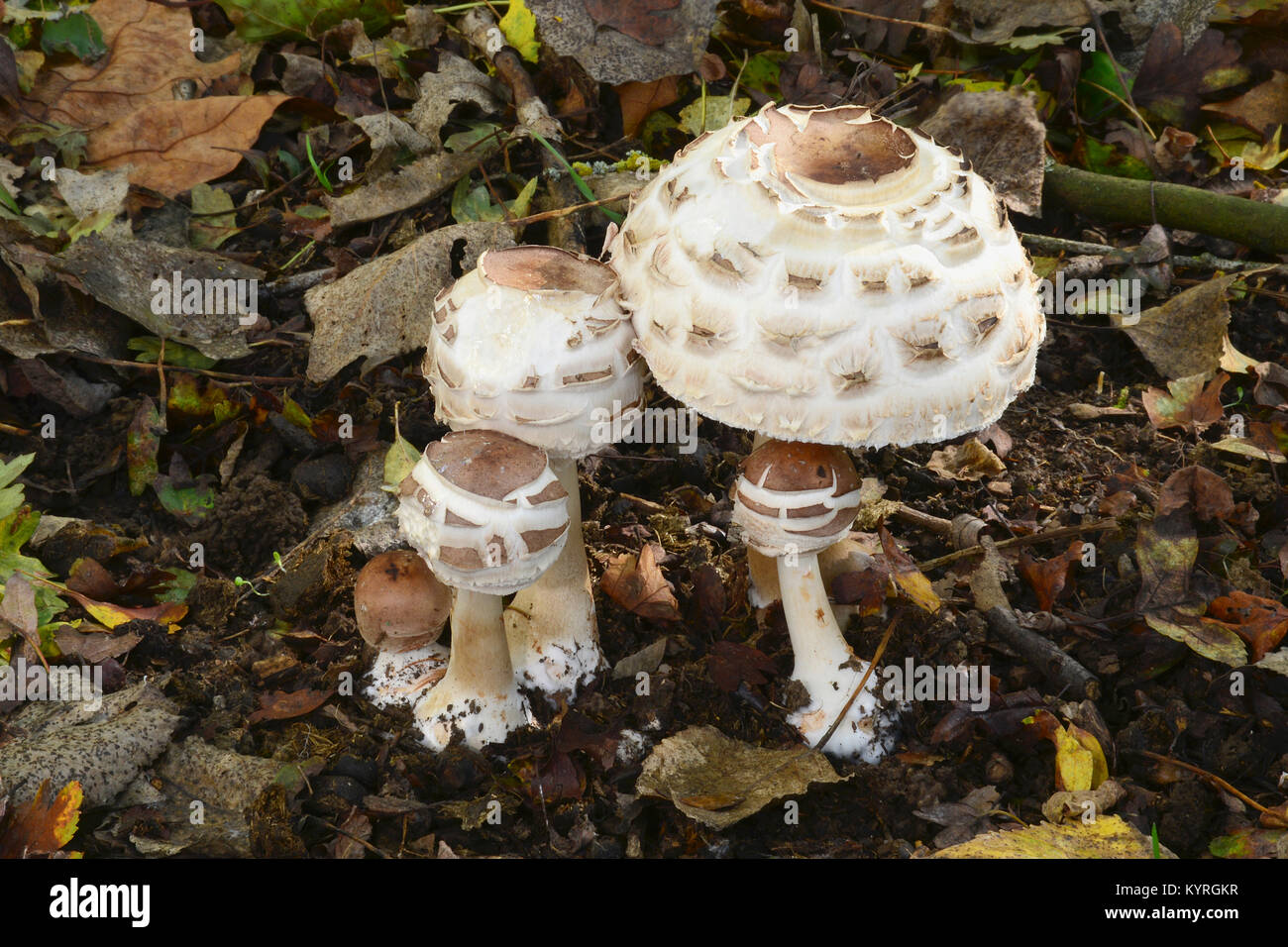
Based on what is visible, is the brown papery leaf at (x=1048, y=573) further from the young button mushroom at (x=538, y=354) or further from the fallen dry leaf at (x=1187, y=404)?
the young button mushroom at (x=538, y=354)

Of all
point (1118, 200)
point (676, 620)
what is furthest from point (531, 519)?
point (1118, 200)

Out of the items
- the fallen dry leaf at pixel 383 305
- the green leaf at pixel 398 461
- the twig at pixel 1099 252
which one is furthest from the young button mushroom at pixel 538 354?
the twig at pixel 1099 252

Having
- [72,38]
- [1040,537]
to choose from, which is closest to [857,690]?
[1040,537]

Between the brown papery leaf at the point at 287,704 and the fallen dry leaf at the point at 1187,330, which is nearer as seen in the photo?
the brown papery leaf at the point at 287,704

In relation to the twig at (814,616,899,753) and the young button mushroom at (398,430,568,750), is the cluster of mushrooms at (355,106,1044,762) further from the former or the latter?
the twig at (814,616,899,753)

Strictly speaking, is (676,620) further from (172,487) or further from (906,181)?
(172,487)
